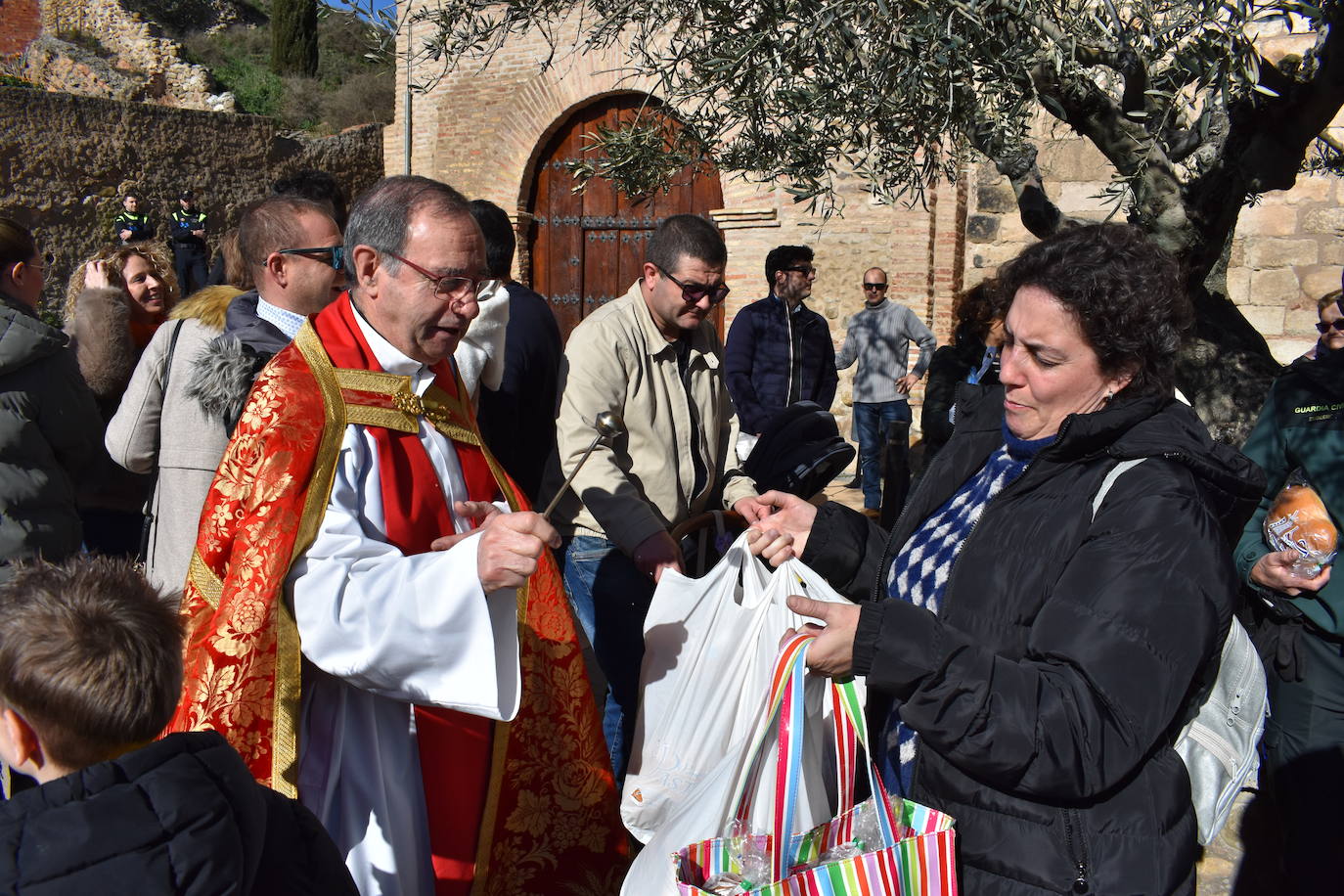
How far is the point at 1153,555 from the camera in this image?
5.44ft

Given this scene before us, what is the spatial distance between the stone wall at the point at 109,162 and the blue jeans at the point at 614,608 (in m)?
11.7

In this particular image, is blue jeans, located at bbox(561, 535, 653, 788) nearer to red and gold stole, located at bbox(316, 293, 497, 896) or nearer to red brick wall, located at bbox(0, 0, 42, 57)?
red and gold stole, located at bbox(316, 293, 497, 896)

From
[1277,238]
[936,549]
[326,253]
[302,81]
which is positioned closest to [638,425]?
[326,253]

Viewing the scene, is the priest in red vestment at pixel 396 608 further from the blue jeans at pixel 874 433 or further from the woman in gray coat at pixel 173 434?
the blue jeans at pixel 874 433

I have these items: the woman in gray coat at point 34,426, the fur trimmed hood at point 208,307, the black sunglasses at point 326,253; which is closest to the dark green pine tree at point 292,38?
the woman in gray coat at point 34,426

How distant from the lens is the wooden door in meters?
12.2

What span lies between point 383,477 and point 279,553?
0.84 ft

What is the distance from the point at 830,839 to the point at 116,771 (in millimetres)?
1129

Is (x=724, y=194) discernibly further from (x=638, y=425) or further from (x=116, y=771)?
(x=116, y=771)

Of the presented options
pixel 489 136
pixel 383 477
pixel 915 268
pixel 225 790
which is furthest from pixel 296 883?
pixel 489 136

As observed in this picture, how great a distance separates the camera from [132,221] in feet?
40.0

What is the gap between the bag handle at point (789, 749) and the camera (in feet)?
5.87

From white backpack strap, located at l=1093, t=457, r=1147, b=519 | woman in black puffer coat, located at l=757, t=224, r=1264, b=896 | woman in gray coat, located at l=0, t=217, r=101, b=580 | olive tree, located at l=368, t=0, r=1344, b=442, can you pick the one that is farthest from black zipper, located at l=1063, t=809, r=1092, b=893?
woman in gray coat, located at l=0, t=217, r=101, b=580

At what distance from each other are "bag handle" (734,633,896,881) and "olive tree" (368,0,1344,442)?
6.07ft
